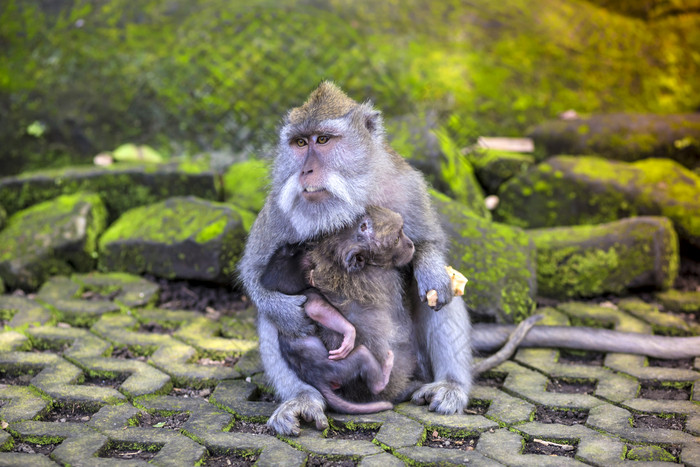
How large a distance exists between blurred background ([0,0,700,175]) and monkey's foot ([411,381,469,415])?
3.25m

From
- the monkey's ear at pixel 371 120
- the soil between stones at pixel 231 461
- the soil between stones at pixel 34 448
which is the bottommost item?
the soil between stones at pixel 231 461

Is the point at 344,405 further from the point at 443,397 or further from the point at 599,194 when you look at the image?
the point at 599,194

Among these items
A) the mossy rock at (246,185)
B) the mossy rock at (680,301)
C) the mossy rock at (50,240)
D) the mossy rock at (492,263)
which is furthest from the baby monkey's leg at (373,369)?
the mossy rock at (50,240)

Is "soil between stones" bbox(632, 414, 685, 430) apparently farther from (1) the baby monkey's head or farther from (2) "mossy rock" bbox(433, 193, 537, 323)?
(1) the baby monkey's head

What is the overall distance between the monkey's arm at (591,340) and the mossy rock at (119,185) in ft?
8.48

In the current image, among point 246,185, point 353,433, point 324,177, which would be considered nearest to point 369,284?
point 324,177

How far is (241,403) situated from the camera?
3896mm

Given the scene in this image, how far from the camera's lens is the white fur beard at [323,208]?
3.68 metres

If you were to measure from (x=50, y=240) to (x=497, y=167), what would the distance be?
357 cm

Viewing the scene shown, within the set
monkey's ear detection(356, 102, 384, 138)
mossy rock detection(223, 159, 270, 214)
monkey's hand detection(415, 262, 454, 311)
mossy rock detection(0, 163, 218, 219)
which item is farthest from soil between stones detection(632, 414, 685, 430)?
mossy rock detection(0, 163, 218, 219)

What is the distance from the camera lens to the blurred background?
681 cm

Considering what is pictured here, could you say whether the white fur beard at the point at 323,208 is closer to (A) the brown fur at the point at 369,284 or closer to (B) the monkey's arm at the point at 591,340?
(A) the brown fur at the point at 369,284

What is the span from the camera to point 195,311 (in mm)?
5285

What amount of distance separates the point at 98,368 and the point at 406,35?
14.9 feet
